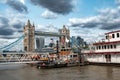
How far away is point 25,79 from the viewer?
39.8 meters

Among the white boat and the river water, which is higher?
the white boat

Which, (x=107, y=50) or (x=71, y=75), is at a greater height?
(x=107, y=50)

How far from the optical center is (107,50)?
5888 centimetres

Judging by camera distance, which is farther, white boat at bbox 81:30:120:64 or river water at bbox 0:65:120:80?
white boat at bbox 81:30:120:64

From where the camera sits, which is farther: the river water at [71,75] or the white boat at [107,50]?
the white boat at [107,50]

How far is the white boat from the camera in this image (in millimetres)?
55763

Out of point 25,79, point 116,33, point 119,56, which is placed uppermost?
point 116,33

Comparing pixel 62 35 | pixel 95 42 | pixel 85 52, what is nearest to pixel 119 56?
pixel 95 42

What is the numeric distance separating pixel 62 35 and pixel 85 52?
422 ft

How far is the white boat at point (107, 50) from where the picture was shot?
55.8 metres

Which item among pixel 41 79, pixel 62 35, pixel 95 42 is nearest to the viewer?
pixel 41 79

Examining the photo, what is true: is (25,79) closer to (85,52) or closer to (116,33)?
(116,33)

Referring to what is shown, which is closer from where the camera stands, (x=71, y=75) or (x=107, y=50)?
(x=71, y=75)

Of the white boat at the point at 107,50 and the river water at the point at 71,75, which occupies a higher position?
the white boat at the point at 107,50
